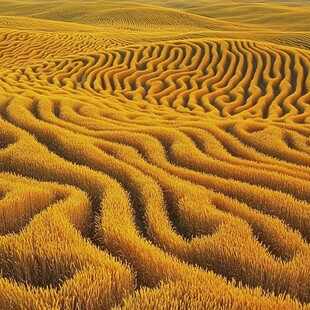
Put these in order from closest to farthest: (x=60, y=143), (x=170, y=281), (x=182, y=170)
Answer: (x=170, y=281), (x=182, y=170), (x=60, y=143)

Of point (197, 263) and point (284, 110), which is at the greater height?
point (197, 263)

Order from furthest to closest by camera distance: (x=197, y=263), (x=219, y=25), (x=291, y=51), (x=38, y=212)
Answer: (x=219, y=25), (x=291, y=51), (x=38, y=212), (x=197, y=263)

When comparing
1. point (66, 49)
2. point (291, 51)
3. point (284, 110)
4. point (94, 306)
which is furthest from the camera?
point (66, 49)

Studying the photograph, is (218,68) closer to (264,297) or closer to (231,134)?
(231,134)

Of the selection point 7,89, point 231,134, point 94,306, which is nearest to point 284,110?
point 231,134

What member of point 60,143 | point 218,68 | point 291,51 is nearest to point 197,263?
point 60,143

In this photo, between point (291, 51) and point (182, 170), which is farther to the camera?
point (291, 51)

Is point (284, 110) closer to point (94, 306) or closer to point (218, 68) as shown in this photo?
point (218, 68)

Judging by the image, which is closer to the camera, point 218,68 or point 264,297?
point 264,297

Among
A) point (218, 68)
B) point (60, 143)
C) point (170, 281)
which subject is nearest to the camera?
point (170, 281)
